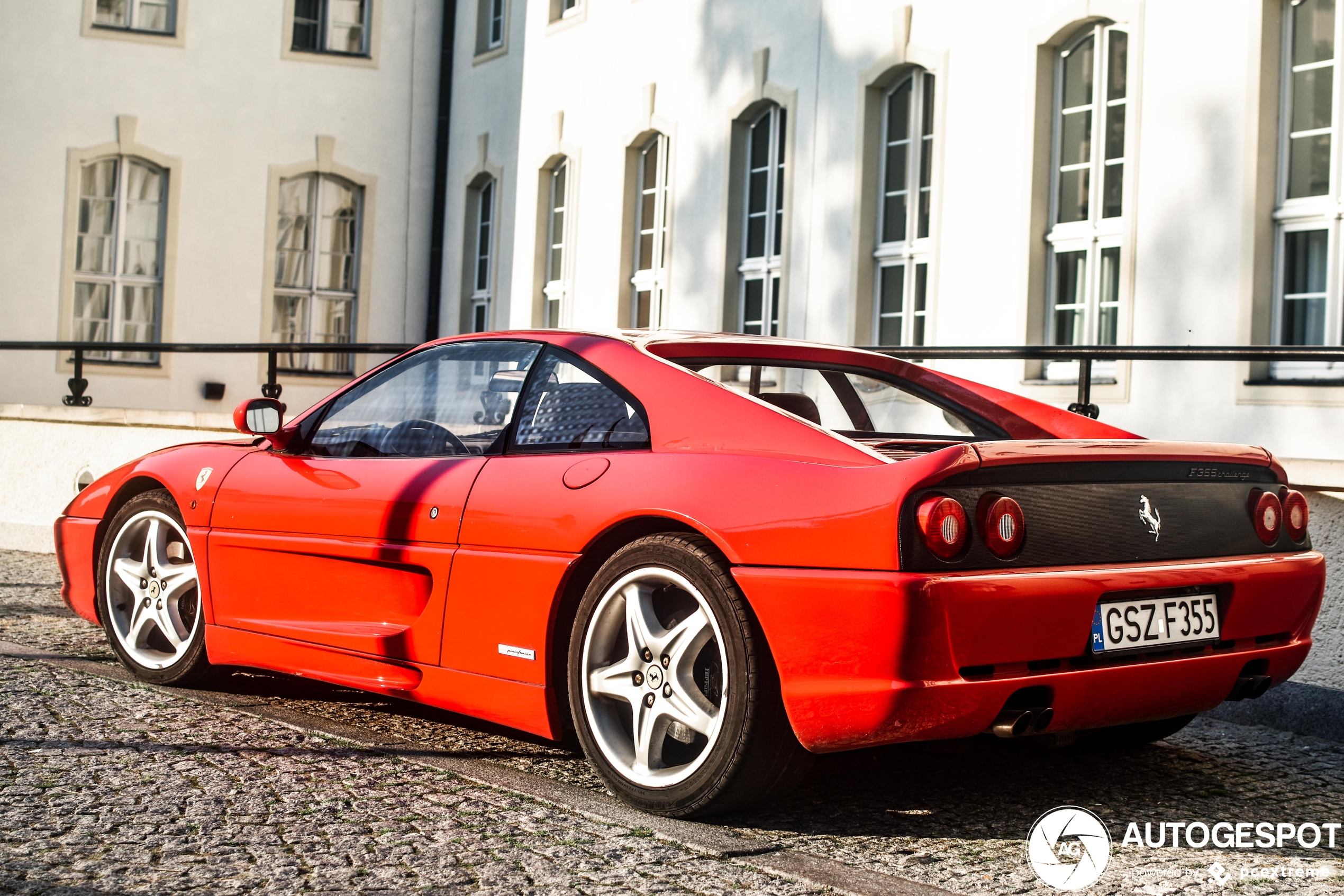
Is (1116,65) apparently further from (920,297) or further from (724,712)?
(724,712)

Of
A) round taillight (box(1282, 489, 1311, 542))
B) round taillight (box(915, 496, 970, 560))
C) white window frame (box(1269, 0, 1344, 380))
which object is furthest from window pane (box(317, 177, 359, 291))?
round taillight (box(915, 496, 970, 560))

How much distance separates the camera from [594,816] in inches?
163

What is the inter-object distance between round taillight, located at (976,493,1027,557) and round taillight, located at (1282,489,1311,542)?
1122mm

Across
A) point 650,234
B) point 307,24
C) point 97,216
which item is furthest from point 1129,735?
point 307,24

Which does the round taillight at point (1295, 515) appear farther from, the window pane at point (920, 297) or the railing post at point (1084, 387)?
the window pane at point (920, 297)

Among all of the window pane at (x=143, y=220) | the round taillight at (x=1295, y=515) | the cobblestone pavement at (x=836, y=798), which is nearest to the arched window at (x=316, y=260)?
the window pane at (x=143, y=220)

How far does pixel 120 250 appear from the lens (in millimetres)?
19906

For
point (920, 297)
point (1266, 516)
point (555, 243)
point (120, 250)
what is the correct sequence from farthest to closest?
1. point (120, 250)
2. point (555, 243)
3. point (920, 297)
4. point (1266, 516)

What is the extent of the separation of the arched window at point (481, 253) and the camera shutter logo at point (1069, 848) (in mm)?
16740

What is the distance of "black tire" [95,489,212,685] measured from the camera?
5.84 m

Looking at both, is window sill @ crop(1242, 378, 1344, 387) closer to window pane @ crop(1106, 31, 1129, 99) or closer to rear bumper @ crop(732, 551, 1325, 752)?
window pane @ crop(1106, 31, 1129, 99)

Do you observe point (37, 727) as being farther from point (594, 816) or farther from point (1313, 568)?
point (1313, 568)

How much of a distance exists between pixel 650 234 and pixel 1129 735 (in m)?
12.8

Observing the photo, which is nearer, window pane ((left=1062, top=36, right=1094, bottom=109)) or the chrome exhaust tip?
the chrome exhaust tip
